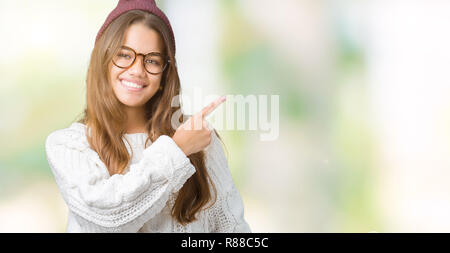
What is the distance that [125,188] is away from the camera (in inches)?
40.8

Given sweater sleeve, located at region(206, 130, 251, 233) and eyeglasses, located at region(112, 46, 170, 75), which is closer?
eyeglasses, located at region(112, 46, 170, 75)

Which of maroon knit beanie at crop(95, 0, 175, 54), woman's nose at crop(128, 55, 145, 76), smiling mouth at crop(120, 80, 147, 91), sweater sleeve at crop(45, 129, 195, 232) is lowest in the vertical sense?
sweater sleeve at crop(45, 129, 195, 232)

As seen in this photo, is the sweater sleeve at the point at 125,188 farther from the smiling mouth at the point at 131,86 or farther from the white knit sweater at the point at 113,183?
the smiling mouth at the point at 131,86

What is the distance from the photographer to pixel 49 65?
159 cm

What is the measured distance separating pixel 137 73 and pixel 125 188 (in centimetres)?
35

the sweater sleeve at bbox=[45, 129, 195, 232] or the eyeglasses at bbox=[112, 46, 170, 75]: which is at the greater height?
the eyeglasses at bbox=[112, 46, 170, 75]

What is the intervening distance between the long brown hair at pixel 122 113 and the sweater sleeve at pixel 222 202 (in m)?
0.04

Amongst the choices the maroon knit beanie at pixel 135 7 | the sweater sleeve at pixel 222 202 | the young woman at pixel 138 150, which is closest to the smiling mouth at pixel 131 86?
the young woman at pixel 138 150

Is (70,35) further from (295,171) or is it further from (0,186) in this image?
(295,171)

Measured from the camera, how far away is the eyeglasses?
123cm

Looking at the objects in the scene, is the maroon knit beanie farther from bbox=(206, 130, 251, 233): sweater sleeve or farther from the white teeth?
bbox=(206, 130, 251, 233): sweater sleeve

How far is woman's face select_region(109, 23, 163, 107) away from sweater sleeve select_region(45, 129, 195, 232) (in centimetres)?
22

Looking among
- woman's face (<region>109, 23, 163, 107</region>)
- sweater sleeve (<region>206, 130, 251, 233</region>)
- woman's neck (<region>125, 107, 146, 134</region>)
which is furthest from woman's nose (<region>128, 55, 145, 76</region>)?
sweater sleeve (<region>206, 130, 251, 233</region>)

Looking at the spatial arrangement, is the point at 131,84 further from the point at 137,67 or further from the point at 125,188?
the point at 125,188
